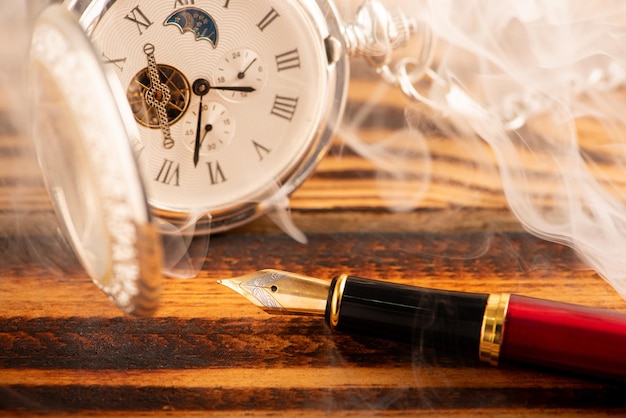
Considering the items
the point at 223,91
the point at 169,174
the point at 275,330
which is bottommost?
the point at 275,330

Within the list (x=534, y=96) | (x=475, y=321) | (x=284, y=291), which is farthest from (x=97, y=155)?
(x=534, y=96)

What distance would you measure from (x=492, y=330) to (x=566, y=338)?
64 mm

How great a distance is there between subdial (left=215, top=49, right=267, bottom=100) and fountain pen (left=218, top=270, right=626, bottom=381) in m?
0.24

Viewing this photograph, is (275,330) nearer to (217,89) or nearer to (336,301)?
(336,301)

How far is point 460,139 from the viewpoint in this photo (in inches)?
43.9

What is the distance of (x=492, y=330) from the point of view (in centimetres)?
69

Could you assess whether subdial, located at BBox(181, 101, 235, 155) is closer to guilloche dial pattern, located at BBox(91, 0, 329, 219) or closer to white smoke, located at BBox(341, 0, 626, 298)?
guilloche dial pattern, located at BBox(91, 0, 329, 219)

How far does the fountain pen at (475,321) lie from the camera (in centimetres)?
67

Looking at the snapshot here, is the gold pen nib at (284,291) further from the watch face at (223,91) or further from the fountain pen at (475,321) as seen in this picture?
the watch face at (223,91)

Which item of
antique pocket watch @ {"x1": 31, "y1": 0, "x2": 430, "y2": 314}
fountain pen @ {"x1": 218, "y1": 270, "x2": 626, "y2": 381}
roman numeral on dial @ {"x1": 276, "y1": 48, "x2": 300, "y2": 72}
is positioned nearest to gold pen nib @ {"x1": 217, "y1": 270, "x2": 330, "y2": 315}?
fountain pen @ {"x1": 218, "y1": 270, "x2": 626, "y2": 381}

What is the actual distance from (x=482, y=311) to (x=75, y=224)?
383 millimetres

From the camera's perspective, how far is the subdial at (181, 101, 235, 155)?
0.85 metres

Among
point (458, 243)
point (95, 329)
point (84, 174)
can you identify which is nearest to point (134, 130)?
point (84, 174)

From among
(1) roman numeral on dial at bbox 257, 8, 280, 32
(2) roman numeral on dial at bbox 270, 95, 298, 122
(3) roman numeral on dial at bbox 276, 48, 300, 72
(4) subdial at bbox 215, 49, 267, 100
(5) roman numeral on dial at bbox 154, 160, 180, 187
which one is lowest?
(5) roman numeral on dial at bbox 154, 160, 180, 187
